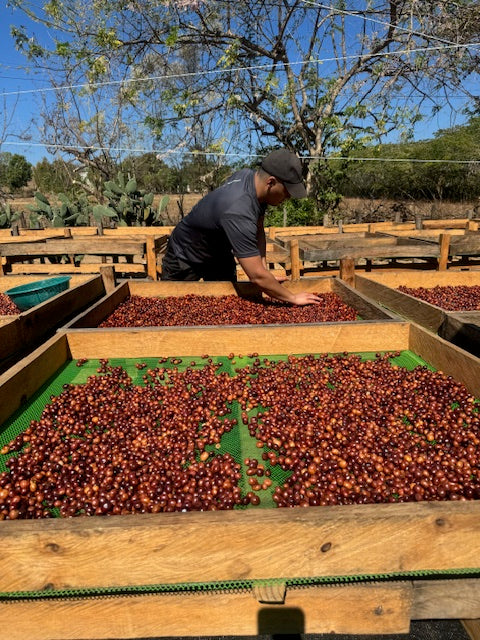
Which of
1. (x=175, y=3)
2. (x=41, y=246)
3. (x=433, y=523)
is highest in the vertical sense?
(x=175, y=3)

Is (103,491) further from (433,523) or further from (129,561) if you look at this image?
(433,523)

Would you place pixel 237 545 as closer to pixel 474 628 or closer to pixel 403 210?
pixel 474 628

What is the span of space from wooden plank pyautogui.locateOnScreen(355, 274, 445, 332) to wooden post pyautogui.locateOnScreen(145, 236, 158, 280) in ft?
9.90

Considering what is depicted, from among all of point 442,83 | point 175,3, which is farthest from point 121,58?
point 442,83

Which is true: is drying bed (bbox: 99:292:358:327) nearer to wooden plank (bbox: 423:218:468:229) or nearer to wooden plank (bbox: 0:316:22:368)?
wooden plank (bbox: 0:316:22:368)

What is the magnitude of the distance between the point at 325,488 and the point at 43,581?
1109 mm

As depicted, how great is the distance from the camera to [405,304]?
13.1 feet

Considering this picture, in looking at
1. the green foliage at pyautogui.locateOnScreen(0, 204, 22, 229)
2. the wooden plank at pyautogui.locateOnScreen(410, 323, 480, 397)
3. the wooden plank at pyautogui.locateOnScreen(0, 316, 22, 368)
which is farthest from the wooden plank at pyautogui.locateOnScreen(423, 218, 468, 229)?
the green foliage at pyautogui.locateOnScreen(0, 204, 22, 229)

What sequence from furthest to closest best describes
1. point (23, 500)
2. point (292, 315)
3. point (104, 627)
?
point (292, 315) → point (23, 500) → point (104, 627)

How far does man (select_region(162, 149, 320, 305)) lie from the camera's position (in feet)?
11.6

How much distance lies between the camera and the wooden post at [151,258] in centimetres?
570

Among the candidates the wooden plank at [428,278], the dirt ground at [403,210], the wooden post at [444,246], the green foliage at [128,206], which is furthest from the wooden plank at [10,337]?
the dirt ground at [403,210]

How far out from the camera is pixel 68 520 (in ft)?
3.96

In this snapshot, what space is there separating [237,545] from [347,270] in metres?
4.02
